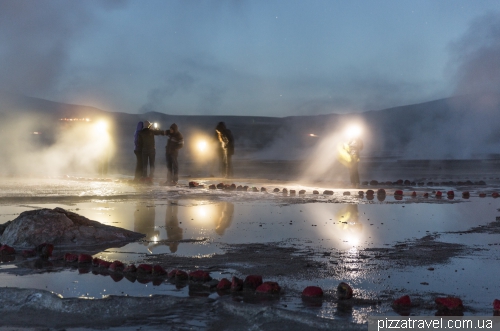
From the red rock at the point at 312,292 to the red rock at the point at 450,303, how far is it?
1.18 meters

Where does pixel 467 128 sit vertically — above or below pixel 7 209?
above

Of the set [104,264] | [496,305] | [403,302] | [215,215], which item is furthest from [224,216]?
[496,305]

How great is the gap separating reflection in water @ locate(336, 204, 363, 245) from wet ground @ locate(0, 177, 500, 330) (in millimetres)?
25

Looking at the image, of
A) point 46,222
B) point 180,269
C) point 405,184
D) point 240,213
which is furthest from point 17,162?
point 180,269

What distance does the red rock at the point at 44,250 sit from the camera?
27.7ft

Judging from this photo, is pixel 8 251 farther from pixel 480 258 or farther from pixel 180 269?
pixel 480 258

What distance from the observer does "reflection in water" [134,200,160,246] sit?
1046cm

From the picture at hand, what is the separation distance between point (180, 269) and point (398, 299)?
2.89m

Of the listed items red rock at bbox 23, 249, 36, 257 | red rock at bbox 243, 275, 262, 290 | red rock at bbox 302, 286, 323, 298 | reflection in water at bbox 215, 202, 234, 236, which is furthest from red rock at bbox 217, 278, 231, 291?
reflection in water at bbox 215, 202, 234, 236

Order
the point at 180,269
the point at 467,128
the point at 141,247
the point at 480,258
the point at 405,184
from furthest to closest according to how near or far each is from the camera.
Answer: the point at 467,128, the point at 405,184, the point at 141,247, the point at 480,258, the point at 180,269

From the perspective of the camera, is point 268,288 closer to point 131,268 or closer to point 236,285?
point 236,285

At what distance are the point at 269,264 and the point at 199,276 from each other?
1.40m

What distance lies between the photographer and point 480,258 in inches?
335

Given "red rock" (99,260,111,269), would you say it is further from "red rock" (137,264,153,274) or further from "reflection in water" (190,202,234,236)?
"reflection in water" (190,202,234,236)
